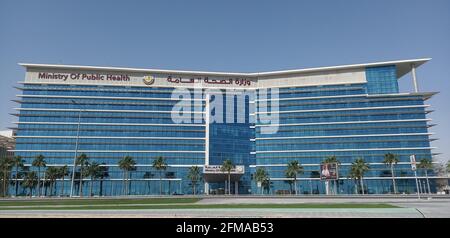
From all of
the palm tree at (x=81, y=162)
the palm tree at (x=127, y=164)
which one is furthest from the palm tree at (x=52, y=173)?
the palm tree at (x=127, y=164)

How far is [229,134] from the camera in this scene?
400 ft

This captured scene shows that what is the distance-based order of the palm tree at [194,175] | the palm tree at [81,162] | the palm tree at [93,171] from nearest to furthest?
the palm tree at [81,162] < the palm tree at [93,171] < the palm tree at [194,175]

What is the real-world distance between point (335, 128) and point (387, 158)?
69.8ft

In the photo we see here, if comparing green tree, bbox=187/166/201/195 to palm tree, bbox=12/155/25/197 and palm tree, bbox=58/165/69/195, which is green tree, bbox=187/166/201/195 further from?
palm tree, bbox=12/155/25/197

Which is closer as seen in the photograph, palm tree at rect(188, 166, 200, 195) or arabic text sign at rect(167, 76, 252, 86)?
palm tree at rect(188, 166, 200, 195)

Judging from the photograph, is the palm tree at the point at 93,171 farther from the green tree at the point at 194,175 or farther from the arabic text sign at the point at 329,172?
the arabic text sign at the point at 329,172

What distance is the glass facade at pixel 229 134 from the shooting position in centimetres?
11212

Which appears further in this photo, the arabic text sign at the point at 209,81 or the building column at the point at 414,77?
the arabic text sign at the point at 209,81

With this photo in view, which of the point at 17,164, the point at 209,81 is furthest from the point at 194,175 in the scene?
A: the point at 17,164

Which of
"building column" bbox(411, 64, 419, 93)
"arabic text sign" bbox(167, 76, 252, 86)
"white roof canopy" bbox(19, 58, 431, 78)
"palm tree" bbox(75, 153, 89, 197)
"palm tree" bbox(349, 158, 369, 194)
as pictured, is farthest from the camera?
"arabic text sign" bbox(167, 76, 252, 86)

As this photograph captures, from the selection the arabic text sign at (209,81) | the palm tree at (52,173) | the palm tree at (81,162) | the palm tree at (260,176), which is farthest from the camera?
the arabic text sign at (209,81)

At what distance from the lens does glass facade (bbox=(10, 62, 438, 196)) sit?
112125 mm

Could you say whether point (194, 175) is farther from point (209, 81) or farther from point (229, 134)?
point (209, 81)

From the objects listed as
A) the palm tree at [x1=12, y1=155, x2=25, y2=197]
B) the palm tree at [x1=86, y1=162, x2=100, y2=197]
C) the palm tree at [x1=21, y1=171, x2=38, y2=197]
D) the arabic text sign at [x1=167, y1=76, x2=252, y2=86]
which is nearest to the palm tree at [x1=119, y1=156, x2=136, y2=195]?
the palm tree at [x1=86, y1=162, x2=100, y2=197]
